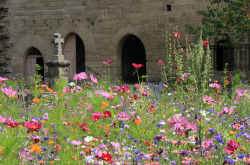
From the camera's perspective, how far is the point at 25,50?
42.9 feet

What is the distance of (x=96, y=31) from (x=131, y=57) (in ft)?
8.26

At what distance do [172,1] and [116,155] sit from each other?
358 inches

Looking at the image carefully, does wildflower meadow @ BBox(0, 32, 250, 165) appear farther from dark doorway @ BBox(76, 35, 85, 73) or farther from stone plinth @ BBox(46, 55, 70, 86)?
dark doorway @ BBox(76, 35, 85, 73)

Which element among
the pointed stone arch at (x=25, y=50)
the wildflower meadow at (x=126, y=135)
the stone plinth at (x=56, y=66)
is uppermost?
the pointed stone arch at (x=25, y=50)

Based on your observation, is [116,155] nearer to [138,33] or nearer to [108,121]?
[108,121]

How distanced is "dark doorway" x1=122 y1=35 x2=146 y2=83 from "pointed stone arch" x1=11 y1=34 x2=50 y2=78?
9.44 feet

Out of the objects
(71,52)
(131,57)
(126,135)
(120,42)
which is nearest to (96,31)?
(120,42)

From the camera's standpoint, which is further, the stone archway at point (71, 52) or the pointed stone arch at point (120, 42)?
the stone archway at point (71, 52)

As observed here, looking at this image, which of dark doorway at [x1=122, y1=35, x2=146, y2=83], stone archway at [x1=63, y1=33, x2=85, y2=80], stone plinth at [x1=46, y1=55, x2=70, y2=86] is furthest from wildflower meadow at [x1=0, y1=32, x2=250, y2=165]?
dark doorway at [x1=122, y1=35, x2=146, y2=83]

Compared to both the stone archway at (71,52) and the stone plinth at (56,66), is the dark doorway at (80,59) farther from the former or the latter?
the stone plinth at (56,66)

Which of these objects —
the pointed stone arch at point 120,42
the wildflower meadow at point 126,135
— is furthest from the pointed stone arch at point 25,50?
the wildflower meadow at point 126,135

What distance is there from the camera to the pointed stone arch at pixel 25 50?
12.8m

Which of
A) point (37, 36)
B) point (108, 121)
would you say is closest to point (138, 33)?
point (37, 36)

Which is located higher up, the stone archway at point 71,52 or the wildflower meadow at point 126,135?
the stone archway at point 71,52
